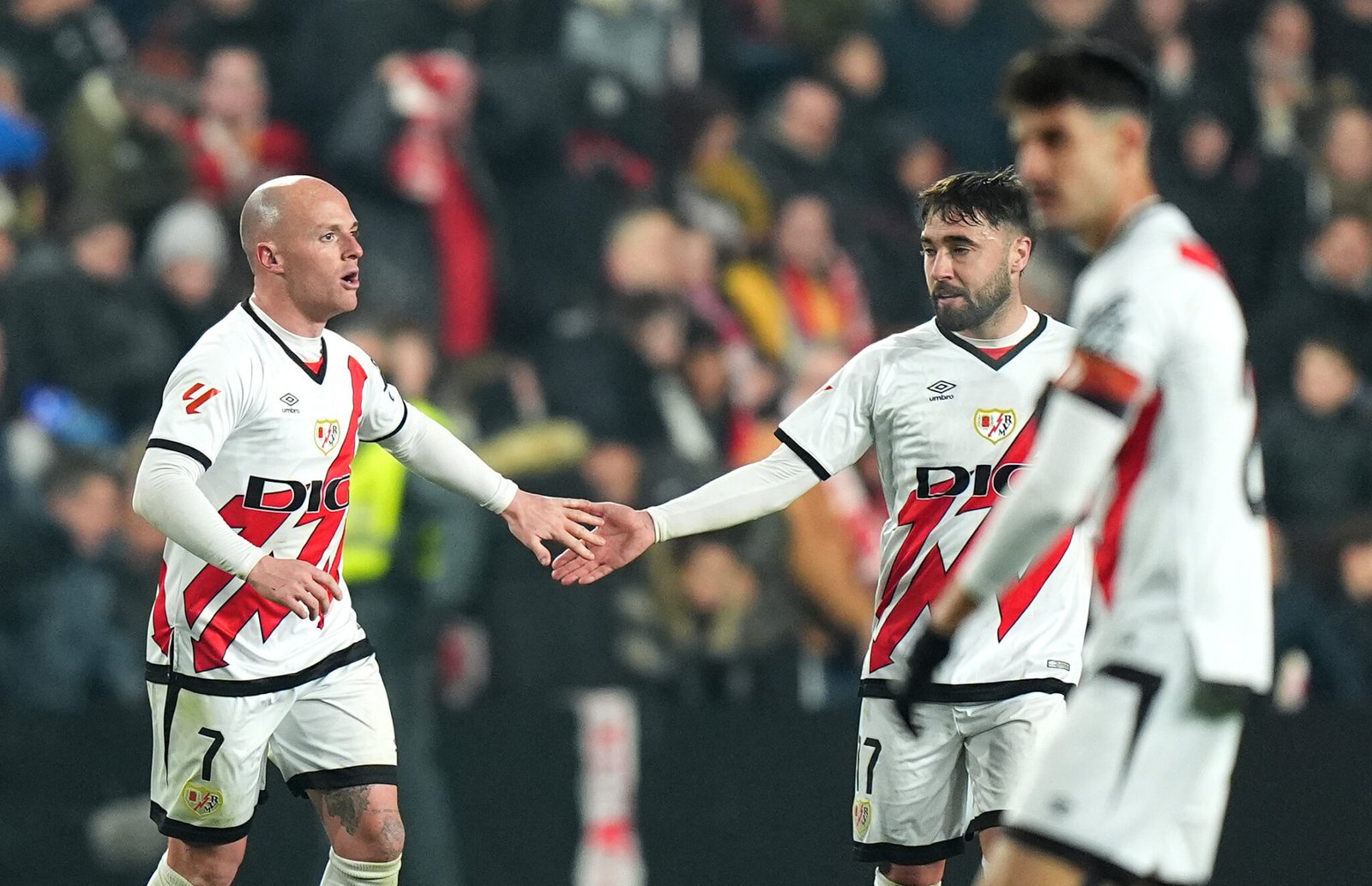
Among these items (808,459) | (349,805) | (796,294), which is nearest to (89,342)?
(796,294)

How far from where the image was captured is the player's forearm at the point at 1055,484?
12.1 feet

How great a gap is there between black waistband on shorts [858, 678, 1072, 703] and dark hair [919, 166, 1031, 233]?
137cm

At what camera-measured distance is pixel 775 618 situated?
8.96 meters

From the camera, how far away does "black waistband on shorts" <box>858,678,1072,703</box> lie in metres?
5.57

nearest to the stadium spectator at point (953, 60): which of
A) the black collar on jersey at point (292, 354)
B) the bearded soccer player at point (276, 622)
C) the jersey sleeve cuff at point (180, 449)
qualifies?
the bearded soccer player at point (276, 622)

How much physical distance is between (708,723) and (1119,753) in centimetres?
464

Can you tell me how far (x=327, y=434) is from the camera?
570 centimetres

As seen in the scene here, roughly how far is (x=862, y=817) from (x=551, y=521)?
1365 millimetres

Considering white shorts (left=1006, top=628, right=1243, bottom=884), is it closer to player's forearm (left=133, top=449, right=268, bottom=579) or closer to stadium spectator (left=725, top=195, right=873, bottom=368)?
player's forearm (left=133, top=449, right=268, bottom=579)

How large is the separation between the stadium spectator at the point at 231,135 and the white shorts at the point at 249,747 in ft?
15.3

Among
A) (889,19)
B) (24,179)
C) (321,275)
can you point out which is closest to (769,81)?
(889,19)

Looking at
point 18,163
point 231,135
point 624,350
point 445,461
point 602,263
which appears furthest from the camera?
point 602,263

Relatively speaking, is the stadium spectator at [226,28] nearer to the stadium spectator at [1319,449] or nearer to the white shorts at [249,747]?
the white shorts at [249,747]

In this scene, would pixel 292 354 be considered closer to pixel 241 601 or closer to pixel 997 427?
pixel 241 601
